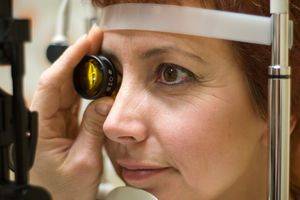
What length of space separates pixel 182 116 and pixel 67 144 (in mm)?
378

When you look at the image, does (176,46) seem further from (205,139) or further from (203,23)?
(205,139)

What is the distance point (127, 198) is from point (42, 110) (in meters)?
0.33

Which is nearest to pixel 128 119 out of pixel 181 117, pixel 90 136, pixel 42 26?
pixel 181 117

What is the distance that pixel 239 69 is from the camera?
36.6 inches

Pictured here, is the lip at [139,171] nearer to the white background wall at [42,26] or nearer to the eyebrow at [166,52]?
the eyebrow at [166,52]

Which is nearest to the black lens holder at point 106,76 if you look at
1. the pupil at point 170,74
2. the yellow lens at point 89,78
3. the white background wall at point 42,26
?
the yellow lens at point 89,78

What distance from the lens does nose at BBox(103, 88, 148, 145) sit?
896 millimetres

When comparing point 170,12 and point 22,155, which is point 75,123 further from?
point 22,155

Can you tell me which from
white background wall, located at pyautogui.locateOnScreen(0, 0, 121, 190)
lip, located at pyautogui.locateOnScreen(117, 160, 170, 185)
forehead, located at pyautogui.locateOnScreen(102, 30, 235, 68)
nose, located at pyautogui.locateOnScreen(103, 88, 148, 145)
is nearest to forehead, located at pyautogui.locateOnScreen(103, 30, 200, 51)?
forehead, located at pyautogui.locateOnScreen(102, 30, 235, 68)

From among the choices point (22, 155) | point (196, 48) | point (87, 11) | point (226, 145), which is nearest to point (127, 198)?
point (226, 145)

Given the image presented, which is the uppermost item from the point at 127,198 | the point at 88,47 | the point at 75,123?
the point at 88,47

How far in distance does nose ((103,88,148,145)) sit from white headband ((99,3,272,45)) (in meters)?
0.15

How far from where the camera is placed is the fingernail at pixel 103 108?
1.02 meters

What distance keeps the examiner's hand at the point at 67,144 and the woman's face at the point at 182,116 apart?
136 millimetres
